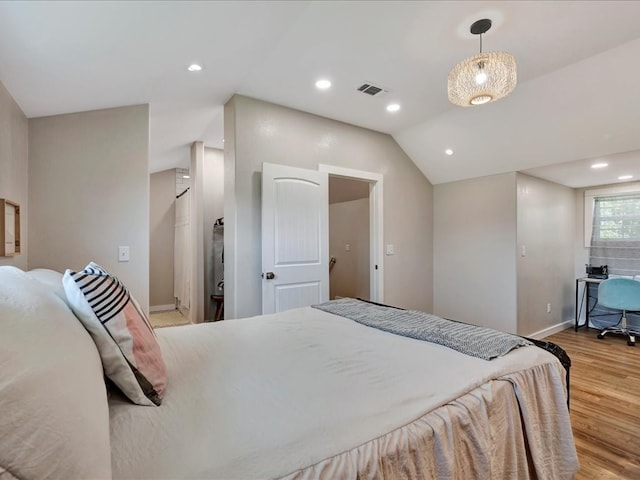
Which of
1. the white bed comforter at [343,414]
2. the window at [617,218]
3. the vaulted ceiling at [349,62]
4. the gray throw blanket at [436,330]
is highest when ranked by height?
the vaulted ceiling at [349,62]

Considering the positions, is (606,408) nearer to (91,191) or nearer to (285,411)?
(285,411)

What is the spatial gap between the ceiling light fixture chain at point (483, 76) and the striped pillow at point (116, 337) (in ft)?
7.13

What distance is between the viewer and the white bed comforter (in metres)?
0.78

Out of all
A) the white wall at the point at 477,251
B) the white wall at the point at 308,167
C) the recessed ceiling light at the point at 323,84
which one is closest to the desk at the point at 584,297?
the white wall at the point at 477,251

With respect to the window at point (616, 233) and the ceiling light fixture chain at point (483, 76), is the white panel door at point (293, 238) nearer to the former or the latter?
the ceiling light fixture chain at point (483, 76)

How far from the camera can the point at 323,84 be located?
111 inches

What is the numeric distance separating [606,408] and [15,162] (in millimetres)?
4499

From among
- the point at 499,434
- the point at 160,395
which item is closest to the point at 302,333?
the point at 160,395

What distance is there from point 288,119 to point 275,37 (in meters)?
1.13

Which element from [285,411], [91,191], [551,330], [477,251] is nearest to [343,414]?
[285,411]

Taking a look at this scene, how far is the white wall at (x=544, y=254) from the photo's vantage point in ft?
12.8

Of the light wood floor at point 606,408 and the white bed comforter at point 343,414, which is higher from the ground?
the white bed comforter at point 343,414

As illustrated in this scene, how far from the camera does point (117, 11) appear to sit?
1556 millimetres

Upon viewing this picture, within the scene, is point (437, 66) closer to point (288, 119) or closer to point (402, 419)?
point (288, 119)
